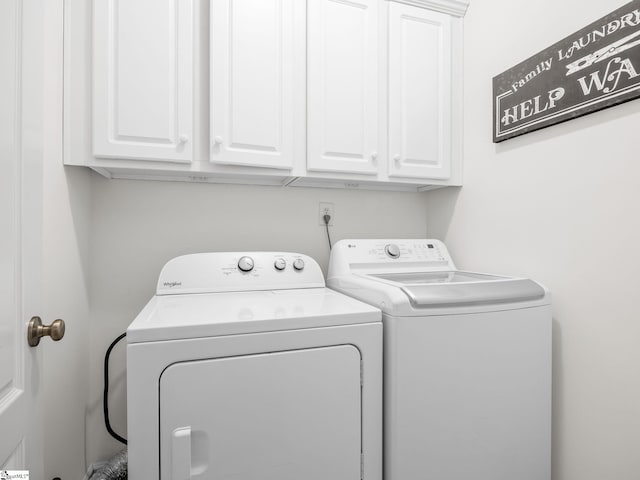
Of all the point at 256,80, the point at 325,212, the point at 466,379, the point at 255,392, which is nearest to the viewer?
the point at 255,392

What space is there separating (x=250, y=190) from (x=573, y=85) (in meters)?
1.44

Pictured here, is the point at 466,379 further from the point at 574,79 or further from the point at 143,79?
the point at 143,79

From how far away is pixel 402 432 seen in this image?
3.52ft

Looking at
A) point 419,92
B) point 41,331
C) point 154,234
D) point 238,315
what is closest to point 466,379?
point 238,315

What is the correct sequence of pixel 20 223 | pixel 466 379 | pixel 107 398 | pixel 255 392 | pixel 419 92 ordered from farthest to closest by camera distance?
1. pixel 419 92
2. pixel 107 398
3. pixel 466 379
4. pixel 255 392
5. pixel 20 223

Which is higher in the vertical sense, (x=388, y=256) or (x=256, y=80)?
(x=256, y=80)

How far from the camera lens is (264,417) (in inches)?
38.3

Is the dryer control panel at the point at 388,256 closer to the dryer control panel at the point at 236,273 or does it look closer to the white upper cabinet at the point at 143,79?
the dryer control panel at the point at 236,273

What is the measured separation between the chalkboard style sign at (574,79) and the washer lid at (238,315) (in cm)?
104

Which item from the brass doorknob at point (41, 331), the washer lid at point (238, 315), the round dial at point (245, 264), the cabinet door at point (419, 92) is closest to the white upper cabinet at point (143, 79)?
the round dial at point (245, 264)

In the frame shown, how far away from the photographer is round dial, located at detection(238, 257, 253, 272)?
1.52 m

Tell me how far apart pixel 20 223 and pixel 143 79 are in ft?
2.68

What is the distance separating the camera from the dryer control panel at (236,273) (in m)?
1.45

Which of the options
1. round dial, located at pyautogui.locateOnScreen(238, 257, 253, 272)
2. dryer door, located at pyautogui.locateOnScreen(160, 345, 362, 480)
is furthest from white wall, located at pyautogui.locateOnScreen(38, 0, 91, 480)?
round dial, located at pyautogui.locateOnScreen(238, 257, 253, 272)
